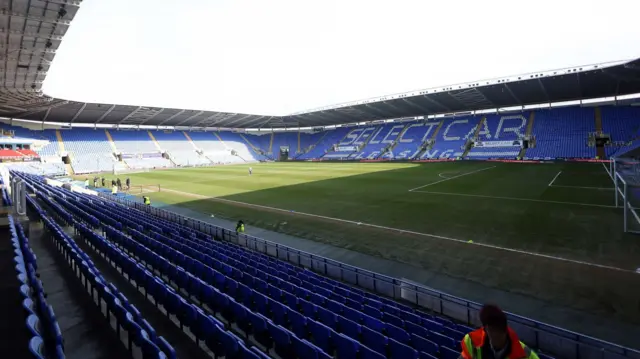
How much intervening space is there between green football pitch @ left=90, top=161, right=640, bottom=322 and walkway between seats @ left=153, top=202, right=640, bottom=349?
1.66 ft

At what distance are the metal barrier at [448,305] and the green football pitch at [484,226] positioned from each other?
265 cm

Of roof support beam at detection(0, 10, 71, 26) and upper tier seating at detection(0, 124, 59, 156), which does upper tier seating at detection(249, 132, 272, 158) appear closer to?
upper tier seating at detection(0, 124, 59, 156)

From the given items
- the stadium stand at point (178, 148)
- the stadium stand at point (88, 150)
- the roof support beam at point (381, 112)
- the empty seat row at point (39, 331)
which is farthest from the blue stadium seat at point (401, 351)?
the stadium stand at point (178, 148)

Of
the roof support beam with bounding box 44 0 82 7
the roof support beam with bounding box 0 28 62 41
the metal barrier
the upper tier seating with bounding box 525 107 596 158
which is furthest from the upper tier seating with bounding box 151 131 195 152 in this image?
the upper tier seating with bounding box 525 107 596 158

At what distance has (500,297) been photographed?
8.62 metres

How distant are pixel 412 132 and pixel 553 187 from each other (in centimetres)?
4762

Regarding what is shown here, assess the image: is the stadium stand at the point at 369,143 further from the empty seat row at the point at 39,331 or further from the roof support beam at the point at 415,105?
the empty seat row at the point at 39,331

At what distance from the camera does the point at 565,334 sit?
598cm

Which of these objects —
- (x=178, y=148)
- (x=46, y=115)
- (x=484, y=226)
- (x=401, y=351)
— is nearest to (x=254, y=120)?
(x=178, y=148)

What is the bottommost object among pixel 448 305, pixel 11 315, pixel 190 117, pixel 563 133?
pixel 448 305

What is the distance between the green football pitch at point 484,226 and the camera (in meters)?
9.66

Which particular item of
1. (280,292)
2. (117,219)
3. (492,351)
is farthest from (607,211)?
(117,219)

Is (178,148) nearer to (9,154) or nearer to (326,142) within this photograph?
(9,154)

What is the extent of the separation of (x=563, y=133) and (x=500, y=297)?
191ft
